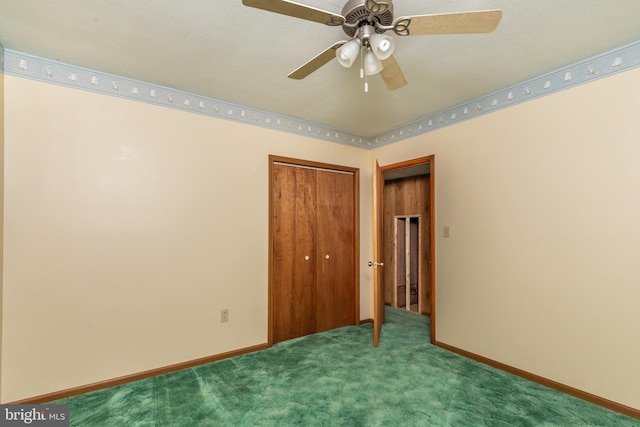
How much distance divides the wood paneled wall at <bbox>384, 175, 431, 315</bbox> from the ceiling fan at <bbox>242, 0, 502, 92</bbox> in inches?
125

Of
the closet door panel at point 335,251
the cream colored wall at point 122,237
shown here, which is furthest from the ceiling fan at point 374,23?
the closet door panel at point 335,251

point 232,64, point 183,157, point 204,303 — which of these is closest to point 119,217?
point 183,157

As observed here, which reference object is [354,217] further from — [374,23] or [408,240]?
[374,23]

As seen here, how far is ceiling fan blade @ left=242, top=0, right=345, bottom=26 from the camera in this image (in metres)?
1.17

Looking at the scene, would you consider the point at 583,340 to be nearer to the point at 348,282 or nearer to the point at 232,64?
the point at 348,282

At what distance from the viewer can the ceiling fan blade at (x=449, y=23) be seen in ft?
4.02

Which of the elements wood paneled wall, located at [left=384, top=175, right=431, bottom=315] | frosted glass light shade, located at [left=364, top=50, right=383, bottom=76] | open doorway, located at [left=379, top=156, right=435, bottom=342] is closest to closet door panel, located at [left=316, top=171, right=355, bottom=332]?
open doorway, located at [left=379, top=156, right=435, bottom=342]

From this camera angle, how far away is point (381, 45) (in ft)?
4.56

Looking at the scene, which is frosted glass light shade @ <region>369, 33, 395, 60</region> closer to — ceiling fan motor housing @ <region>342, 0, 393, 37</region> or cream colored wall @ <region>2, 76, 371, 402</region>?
ceiling fan motor housing @ <region>342, 0, 393, 37</region>

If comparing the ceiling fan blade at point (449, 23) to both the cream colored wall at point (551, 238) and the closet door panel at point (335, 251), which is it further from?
the closet door panel at point (335, 251)

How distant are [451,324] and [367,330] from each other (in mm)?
1005

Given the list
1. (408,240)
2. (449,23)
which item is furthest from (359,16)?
(408,240)

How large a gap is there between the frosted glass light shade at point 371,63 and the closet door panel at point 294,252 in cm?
181

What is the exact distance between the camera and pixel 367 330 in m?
3.56
